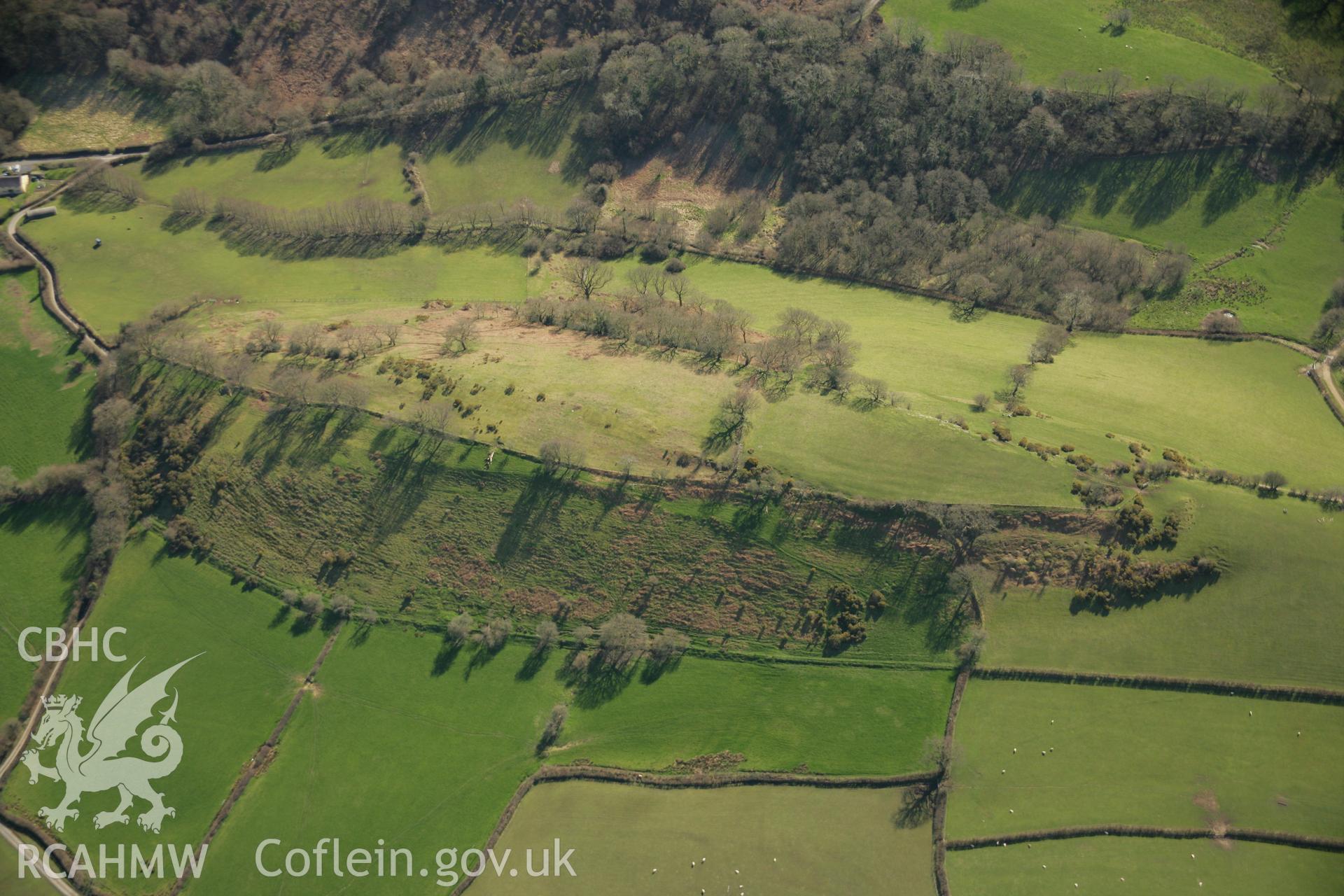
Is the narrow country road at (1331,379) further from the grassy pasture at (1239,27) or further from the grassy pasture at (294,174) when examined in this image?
the grassy pasture at (294,174)

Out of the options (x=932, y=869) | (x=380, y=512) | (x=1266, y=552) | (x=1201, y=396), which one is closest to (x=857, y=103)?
(x=1201, y=396)

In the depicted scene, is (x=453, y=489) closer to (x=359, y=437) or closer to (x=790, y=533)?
(x=359, y=437)

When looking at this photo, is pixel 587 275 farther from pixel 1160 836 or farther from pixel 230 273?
pixel 1160 836

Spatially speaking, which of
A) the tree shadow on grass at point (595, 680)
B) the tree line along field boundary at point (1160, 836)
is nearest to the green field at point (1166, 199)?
the tree line along field boundary at point (1160, 836)

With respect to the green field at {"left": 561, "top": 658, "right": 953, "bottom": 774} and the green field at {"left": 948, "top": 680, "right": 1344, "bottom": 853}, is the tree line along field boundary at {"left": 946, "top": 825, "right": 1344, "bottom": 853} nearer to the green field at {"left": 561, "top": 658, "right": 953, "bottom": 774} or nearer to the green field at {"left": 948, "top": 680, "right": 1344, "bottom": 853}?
the green field at {"left": 948, "top": 680, "right": 1344, "bottom": 853}

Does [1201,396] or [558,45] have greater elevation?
[558,45]
